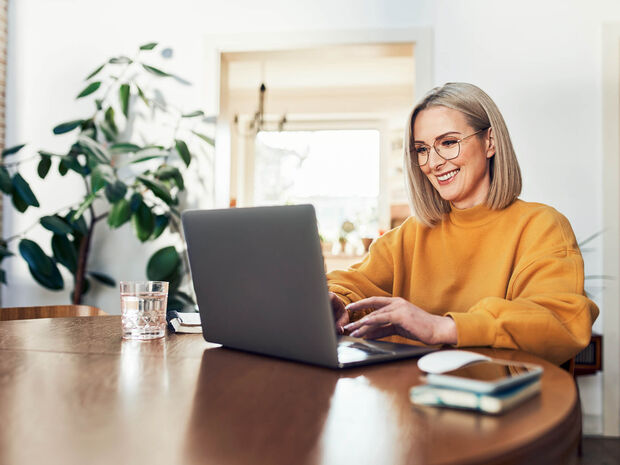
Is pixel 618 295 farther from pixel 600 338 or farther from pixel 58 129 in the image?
pixel 58 129

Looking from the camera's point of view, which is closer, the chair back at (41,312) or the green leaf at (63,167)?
the chair back at (41,312)

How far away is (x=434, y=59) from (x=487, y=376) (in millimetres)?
2900

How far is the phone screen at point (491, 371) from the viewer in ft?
2.37

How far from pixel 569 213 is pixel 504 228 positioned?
2.00m

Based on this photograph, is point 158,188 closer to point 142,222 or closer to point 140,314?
point 142,222

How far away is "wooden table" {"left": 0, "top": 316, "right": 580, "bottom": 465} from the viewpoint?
1.74 feet

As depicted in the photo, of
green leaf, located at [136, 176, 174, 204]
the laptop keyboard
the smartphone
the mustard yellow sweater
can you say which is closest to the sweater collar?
the mustard yellow sweater

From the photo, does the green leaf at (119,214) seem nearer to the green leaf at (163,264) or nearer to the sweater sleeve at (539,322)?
the green leaf at (163,264)

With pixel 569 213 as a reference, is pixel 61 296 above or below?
below

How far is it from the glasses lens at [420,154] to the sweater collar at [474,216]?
0.52 ft

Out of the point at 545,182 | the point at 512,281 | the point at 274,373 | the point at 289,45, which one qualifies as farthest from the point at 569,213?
the point at 274,373

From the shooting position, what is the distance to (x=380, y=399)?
28.1 inches

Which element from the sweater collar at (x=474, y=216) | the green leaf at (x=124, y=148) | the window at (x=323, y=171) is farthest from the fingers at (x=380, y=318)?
the window at (x=323, y=171)

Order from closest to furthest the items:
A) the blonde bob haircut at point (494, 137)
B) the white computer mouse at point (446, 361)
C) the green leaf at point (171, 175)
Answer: the white computer mouse at point (446, 361) < the blonde bob haircut at point (494, 137) < the green leaf at point (171, 175)
